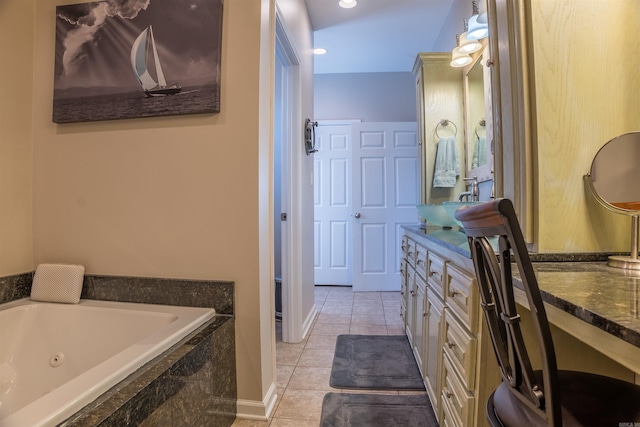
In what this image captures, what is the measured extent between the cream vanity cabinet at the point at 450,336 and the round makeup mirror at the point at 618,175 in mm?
440

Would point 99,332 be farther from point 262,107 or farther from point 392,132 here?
point 392,132

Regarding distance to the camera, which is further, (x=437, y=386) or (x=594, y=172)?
(x=437, y=386)

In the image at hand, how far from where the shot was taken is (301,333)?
2477 mm

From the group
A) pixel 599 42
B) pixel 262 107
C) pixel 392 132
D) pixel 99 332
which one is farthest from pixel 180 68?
pixel 392 132

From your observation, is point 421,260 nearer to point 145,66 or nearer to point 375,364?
point 375,364

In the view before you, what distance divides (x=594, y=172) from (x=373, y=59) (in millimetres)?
3418

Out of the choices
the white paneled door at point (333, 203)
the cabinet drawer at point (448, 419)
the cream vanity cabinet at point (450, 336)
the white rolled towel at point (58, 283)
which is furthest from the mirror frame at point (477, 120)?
the white rolled towel at point (58, 283)

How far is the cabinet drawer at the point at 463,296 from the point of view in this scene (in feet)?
3.30

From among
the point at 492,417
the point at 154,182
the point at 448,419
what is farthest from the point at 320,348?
the point at 492,417

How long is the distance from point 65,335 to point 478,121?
2.88m

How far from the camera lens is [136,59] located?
1.58 m

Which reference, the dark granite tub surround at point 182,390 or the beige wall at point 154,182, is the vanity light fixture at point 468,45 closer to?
the beige wall at point 154,182

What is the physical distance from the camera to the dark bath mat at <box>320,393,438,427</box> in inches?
58.8

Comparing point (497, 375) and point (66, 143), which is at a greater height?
point (66, 143)
